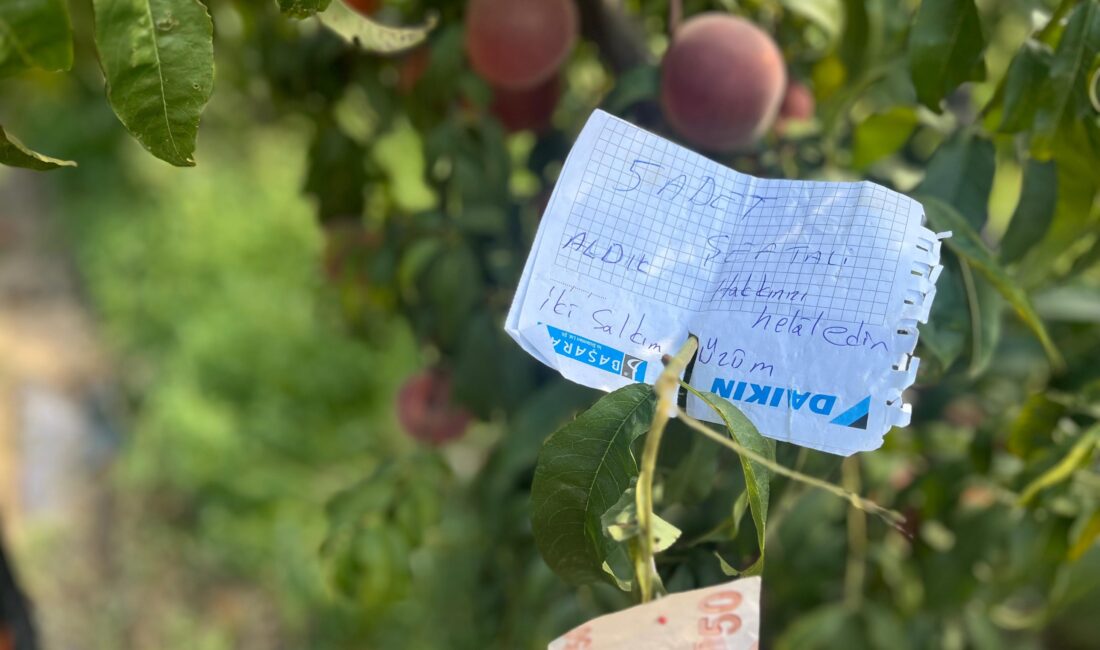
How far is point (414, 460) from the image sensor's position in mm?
945

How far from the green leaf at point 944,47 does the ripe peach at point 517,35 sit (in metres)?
0.38

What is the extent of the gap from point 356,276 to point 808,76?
25.2 inches

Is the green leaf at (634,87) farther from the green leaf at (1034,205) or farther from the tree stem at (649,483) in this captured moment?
the tree stem at (649,483)

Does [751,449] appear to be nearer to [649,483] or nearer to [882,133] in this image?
[649,483]

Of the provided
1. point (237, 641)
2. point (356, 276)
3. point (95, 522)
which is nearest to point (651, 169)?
point (356, 276)

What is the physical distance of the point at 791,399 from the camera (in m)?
0.50

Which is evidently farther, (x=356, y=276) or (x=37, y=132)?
(x=37, y=132)

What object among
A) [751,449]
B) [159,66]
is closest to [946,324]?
[751,449]

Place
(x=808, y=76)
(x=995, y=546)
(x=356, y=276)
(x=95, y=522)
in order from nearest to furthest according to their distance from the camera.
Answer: (x=995, y=546)
(x=808, y=76)
(x=356, y=276)
(x=95, y=522)

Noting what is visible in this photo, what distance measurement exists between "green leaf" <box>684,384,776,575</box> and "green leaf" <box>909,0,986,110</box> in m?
0.32

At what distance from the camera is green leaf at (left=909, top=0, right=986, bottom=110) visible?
625mm

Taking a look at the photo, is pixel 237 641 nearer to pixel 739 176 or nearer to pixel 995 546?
pixel 995 546

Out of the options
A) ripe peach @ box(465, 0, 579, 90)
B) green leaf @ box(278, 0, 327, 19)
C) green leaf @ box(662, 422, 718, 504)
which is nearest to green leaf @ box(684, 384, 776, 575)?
green leaf @ box(662, 422, 718, 504)

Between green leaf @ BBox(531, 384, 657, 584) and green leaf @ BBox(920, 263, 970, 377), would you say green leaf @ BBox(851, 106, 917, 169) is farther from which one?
green leaf @ BBox(531, 384, 657, 584)
